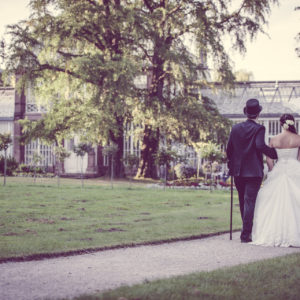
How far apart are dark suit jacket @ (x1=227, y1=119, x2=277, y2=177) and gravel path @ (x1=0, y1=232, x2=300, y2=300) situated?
3.29ft

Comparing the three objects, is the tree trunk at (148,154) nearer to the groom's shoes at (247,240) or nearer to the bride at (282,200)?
the bride at (282,200)

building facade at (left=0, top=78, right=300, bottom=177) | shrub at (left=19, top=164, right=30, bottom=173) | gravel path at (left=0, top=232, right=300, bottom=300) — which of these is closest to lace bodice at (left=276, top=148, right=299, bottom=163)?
gravel path at (left=0, top=232, right=300, bottom=300)

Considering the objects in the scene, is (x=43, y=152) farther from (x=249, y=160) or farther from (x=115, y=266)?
(x=115, y=266)

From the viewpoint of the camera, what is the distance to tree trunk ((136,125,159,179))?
76.7 ft

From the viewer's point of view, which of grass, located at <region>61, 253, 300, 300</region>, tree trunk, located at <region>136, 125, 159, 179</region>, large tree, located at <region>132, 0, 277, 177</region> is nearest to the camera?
grass, located at <region>61, 253, 300, 300</region>

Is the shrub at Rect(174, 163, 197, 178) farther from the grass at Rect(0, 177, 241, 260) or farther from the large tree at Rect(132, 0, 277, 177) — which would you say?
the grass at Rect(0, 177, 241, 260)

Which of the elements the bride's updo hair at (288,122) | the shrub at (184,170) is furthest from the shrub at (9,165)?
the bride's updo hair at (288,122)

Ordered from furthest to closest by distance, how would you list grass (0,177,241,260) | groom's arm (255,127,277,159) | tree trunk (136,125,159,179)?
tree trunk (136,125,159,179)
groom's arm (255,127,277,159)
grass (0,177,241,260)

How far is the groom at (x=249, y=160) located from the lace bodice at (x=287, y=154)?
21 cm

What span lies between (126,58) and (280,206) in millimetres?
15420

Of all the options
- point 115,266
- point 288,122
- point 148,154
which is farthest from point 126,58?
point 115,266

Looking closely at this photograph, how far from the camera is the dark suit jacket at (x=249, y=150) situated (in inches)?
240

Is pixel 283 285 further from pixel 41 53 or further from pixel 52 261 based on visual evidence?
pixel 41 53

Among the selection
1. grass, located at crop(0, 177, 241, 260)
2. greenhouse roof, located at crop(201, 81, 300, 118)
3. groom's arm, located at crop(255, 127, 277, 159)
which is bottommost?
grass, located at crop(0, 177, 241, 260)
